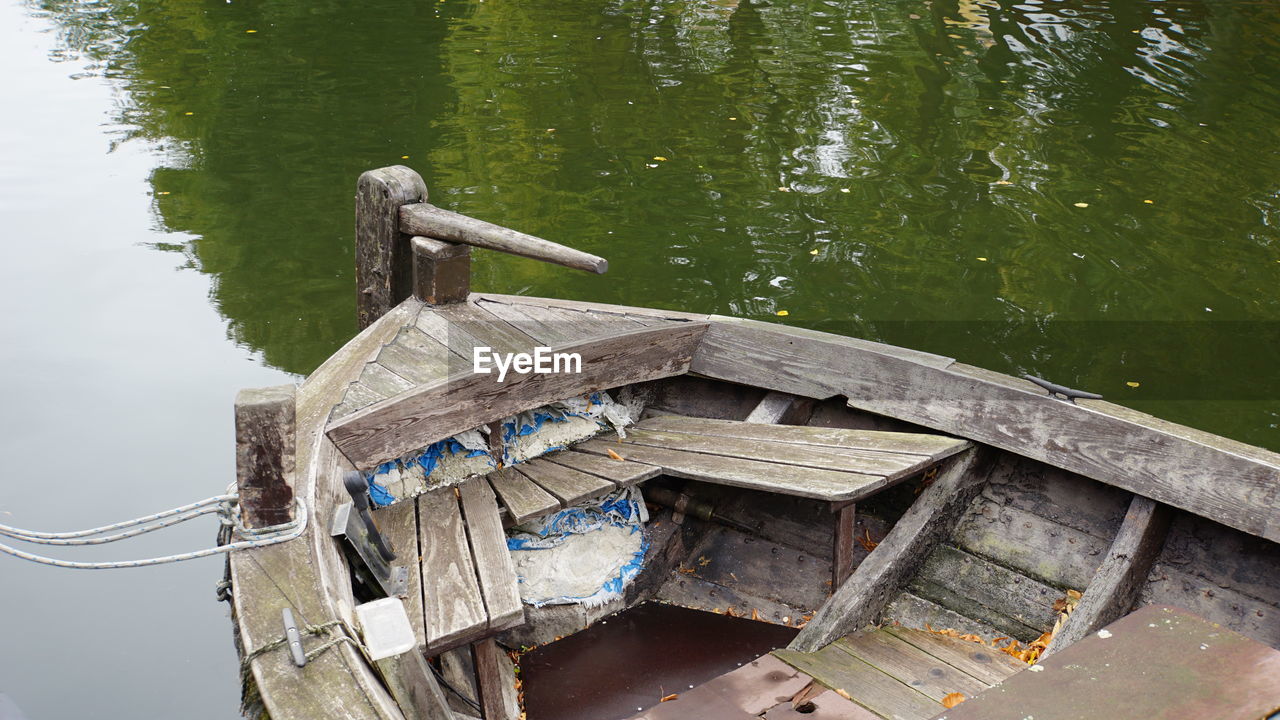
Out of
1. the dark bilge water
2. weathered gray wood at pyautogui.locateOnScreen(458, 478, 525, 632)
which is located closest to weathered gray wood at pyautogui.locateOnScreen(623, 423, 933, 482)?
weathered gray wood at pyautogui.locateOnScreen(458, 478, 525, 632)

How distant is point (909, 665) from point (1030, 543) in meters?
0.65

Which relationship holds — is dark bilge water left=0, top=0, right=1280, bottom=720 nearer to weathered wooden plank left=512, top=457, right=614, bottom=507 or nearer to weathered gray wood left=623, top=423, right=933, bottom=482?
weathered wooden plank left=512, top=457, right=614, bottom=507

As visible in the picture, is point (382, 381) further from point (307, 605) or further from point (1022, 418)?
point (1022, 418)

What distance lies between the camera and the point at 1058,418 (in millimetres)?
3605

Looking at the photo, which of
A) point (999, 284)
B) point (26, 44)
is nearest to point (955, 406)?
point (999, 284)

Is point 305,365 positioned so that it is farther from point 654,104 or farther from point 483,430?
point 654,104

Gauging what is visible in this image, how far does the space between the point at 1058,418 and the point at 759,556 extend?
119 centimetres

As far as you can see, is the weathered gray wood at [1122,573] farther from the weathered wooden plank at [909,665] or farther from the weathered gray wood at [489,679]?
the weathered gray wood at [489,679]

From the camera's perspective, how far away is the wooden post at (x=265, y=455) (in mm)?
2584

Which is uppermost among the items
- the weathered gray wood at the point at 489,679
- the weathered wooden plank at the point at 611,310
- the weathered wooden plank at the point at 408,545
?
the weathered wooden plank at the point at 611,310

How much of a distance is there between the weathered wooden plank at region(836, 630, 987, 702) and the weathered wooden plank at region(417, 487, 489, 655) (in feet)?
3.86

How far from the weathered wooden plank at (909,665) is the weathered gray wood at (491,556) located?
41.9 inches

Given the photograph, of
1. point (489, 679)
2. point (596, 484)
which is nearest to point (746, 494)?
point (596, 484)

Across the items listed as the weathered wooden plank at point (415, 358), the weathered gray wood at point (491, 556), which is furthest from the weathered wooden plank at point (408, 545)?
the weathered wooden plank at point (415, 358)
